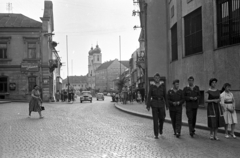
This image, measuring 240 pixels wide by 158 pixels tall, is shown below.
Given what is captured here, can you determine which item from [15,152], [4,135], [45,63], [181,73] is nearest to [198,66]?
[181,73]

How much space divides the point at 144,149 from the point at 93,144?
1.46 meters

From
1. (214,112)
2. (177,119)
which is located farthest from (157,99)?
(214,112)

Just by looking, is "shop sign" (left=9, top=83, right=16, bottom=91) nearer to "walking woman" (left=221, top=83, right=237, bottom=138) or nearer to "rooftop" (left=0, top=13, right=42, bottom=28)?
"rooftop" (left=0, top=13, right=42, bottom=28)

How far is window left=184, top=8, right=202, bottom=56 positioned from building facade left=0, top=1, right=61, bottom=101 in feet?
77.8

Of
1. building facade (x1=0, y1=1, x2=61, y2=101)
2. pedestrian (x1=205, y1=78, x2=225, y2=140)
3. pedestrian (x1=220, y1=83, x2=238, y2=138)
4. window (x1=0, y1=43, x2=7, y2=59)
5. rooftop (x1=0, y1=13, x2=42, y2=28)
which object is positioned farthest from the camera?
rooftop (x1=0, y1=13, x2=42, y2=28)

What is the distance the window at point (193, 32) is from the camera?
22.1 metres

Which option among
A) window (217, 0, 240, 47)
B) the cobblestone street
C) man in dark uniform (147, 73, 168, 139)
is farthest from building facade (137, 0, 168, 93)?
the cobblestone street

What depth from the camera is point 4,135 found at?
10.7 m

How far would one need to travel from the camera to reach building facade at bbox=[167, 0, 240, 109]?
1795cm

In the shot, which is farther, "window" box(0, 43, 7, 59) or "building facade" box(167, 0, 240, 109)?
"window" box(0, 43, 7, 59)

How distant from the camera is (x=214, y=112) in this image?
31.7 feet

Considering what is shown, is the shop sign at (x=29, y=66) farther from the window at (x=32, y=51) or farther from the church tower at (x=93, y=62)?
the church tower at (x=93, y=62)

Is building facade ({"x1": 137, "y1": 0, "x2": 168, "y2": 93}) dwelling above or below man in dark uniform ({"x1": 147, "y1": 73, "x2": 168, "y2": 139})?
above

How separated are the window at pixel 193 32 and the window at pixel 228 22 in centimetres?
256
